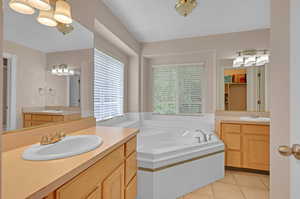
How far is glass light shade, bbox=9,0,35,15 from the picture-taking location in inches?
43.0

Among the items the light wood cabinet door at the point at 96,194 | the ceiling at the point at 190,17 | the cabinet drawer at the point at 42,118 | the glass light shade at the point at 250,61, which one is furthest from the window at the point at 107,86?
the glass light shade at the point at 250,61

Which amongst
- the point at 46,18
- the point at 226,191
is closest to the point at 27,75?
the point at 46,18

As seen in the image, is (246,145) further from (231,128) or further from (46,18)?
(46,18)

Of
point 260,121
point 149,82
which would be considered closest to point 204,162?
point 260,121

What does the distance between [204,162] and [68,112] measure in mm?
1758

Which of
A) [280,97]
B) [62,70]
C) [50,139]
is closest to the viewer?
[280,97]

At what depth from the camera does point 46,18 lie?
1277 millimetres

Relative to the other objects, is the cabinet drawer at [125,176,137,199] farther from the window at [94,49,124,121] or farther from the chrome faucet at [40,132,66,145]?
the window at [94,49,124,121]

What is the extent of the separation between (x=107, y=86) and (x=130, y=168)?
173 cm

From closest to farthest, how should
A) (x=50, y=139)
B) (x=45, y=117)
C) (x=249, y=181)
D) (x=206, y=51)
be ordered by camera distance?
(x=50, y=139), (x=45, y=117), (x=249, y=181), (x=206, y=51)

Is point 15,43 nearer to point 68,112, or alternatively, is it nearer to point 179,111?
point 68,112

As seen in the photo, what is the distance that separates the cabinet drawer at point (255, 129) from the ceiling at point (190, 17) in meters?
1.73

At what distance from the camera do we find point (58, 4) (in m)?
1.24

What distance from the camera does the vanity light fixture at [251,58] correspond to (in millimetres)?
2824
